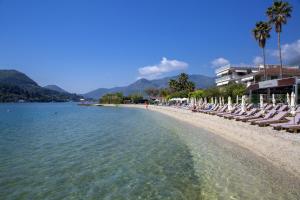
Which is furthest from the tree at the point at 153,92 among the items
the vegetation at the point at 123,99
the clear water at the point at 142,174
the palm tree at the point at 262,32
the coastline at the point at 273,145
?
the clear water at the point at 142,174

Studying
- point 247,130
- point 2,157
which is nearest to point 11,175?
point 2,157

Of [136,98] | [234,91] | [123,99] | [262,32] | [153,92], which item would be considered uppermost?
[262,32]

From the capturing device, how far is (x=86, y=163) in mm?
11047

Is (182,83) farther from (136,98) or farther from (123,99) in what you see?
(123,99)

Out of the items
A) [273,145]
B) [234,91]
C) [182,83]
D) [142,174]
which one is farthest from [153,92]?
[142,174]

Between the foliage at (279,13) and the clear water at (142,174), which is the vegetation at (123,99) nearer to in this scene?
the foliage at (279,13)

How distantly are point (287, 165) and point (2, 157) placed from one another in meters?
10.3

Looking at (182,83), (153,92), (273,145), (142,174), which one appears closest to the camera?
(142,174)

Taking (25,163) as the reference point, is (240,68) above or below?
above

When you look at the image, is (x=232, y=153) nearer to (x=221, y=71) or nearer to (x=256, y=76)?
(x=256, y=76)

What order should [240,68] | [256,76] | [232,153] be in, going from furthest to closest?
[240,68] < [256,76] < [232,153]

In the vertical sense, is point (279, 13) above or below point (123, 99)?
above

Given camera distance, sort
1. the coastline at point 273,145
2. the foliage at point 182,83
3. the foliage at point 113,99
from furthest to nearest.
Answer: the foliage at point 113,99, the foliage at point 182,83, the coastline at point 273,145

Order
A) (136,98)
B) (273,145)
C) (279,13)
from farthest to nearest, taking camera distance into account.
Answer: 1. (136,98)
2. (279,13)
3. (273,145)
